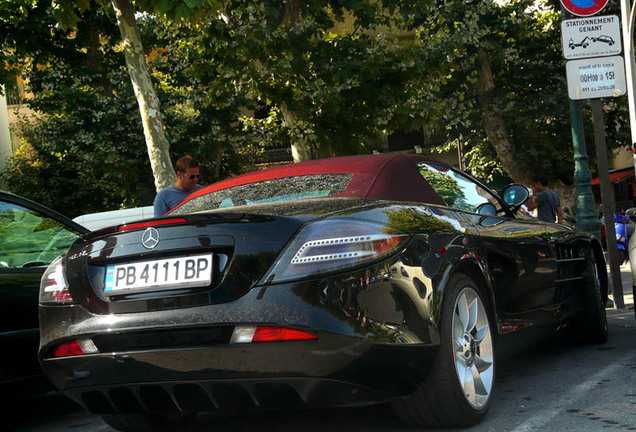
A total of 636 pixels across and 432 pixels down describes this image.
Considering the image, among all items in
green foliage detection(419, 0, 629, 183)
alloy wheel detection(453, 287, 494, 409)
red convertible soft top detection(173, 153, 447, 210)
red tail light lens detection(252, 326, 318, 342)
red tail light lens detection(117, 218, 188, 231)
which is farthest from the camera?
green foliage detection(419, 0, 629, 183)

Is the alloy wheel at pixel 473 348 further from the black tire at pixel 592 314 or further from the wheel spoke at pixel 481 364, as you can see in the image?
the black tire at pixel 592 314

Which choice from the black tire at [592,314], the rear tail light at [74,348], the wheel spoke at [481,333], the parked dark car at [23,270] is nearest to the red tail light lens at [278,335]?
the rear tail light at [74,348]

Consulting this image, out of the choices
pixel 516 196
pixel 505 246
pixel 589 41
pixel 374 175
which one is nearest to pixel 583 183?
pixel 589 41

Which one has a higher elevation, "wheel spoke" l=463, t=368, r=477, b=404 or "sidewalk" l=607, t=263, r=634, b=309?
"wheel spoke" l=463, t=368, r=477, b=404

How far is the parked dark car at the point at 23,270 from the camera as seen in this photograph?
17.2 feet

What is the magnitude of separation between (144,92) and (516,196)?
873cm

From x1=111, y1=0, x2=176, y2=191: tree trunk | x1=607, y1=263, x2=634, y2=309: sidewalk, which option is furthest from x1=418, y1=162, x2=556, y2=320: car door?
x1=111, y1=0, x2=176, y2=191: tree trunk

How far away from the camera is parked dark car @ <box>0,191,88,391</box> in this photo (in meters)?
5.24

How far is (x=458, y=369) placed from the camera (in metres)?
4.09

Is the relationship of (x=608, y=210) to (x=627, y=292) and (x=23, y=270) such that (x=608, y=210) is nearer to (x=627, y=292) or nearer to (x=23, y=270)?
(x=627, y=292)

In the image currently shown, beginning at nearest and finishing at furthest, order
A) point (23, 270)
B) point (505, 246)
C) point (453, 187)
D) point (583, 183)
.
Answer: point (505, 246) → point (453, 187) → point (23, 270) → point (583, 183)

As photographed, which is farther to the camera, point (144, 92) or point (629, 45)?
point (629, 45)

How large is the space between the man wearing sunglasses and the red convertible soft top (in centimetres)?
352

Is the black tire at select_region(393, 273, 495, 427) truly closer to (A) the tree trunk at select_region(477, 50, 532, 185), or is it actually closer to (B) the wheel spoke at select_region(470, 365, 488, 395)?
(B) the wheel spoke at select_region(470, 365, 488, 395)
